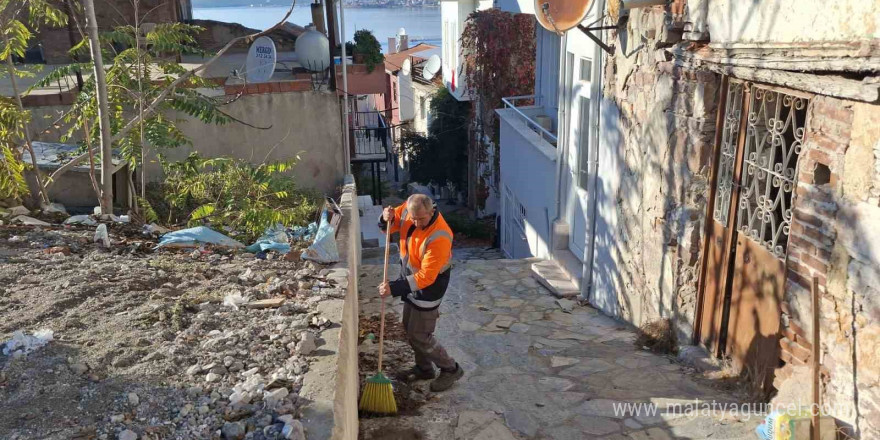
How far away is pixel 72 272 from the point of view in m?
4.96

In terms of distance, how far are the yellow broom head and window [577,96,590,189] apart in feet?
16.4

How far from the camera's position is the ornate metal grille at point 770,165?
14.8 feet

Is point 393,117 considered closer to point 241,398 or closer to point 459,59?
point 459,59

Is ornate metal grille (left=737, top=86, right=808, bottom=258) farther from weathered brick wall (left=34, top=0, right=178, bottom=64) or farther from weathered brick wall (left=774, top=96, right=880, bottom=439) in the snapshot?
weathered brick wall (left=34, top=0, right=178, bottom=64)

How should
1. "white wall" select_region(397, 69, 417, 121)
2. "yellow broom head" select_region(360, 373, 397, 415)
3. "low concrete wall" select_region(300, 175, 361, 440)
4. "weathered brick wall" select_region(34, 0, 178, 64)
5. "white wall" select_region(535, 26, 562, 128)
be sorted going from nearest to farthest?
"low concrete wall" select_region(300, 175, 361, 440) → "yellow broom head" select_region(360, 373, 397, 415) → "white wall" select_region(535, 26, 562, 128) → "weathered brick wall" select_region(34, 0, 178, 64) → "white wall" select_region(397, 69, 417, 121)

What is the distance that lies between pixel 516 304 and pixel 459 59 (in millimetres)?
12598

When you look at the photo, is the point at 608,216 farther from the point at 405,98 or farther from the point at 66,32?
the point at 405,98

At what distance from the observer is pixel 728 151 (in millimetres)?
5312

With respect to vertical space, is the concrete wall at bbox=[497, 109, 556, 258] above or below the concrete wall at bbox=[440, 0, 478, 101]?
below

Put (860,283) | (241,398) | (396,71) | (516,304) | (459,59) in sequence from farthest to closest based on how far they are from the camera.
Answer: (396,71)
(459,59)
(516,304)
(860,283)
(241,398)

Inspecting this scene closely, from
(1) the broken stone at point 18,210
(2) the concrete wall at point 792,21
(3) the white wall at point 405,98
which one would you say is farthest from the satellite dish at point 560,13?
(3) the white wall at point 405,98

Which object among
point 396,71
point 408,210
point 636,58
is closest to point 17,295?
point 408,210

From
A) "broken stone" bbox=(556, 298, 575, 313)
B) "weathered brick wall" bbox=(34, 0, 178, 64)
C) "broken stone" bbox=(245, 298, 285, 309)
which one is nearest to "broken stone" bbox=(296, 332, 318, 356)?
"broken stone" bbox=(245, 298, 285, 309)

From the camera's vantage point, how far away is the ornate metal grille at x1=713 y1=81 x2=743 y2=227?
5164mm
